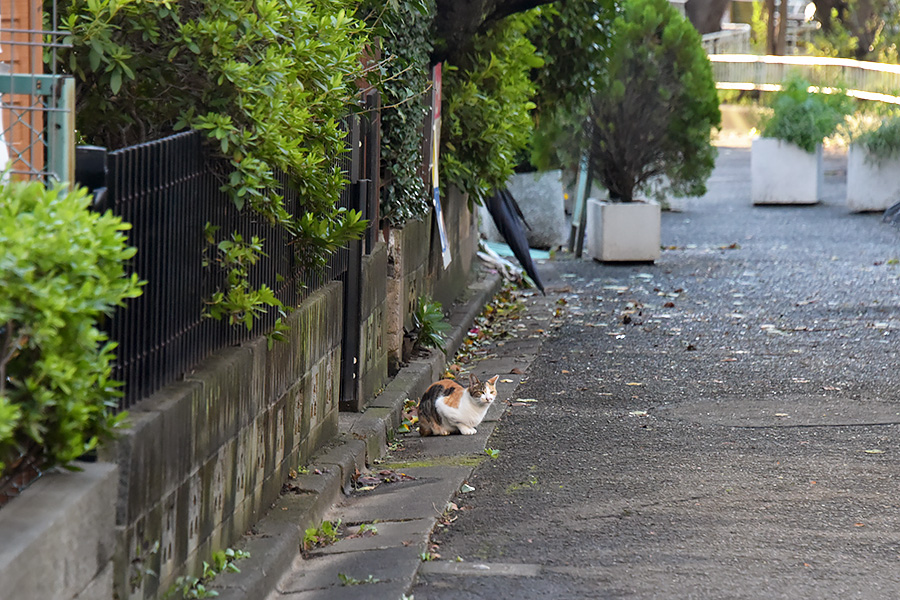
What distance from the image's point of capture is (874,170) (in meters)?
20.6

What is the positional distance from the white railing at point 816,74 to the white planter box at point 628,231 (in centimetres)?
903

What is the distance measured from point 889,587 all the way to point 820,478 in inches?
67.1

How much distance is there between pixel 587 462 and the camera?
6.93 metres

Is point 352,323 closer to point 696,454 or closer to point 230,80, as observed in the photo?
point 696,454

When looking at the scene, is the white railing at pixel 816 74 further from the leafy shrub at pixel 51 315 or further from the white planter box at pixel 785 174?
the leafy shrub at pixel 51 315

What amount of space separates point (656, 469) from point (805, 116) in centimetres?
1641

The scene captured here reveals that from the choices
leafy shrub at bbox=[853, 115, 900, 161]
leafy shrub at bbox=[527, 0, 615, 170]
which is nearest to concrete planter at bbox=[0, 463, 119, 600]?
leafy shrub at bbox=[527, 0, 615, 170]

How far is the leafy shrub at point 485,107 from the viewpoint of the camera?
10.9 m

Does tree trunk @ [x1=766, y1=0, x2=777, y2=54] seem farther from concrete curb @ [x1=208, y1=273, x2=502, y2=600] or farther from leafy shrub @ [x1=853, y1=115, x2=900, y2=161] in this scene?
concrete curb @ [x1=208, y1=273, x2=502, y2=600]

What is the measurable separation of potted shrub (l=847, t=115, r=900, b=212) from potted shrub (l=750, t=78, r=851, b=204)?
1.01 m

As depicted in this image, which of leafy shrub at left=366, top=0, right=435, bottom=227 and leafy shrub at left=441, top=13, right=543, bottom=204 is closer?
leafy shrub at left=366, top=0, right=435, bottom=227

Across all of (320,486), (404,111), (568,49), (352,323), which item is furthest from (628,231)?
(320,486)

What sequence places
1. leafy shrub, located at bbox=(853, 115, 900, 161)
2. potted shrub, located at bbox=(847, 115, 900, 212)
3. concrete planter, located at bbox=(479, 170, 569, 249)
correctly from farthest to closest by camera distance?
potted shrub, located at bbox=(847, 115, 900, 212), leafy shrub, located at bbox=(853, 115, 900, 161), concrete planter, located at bbox=(479, 170, 569, 249)

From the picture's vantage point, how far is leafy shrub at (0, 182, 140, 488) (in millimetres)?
2875
